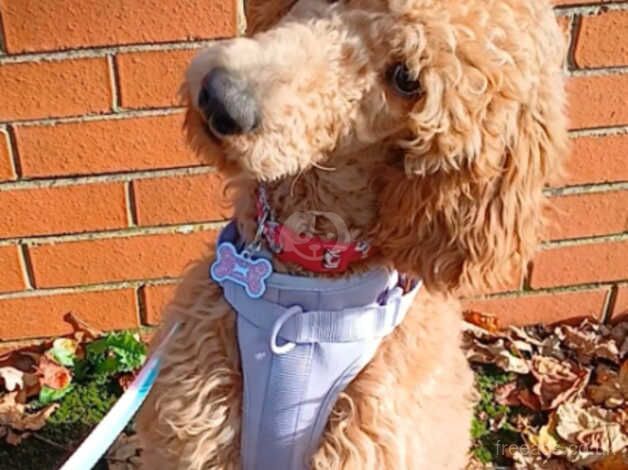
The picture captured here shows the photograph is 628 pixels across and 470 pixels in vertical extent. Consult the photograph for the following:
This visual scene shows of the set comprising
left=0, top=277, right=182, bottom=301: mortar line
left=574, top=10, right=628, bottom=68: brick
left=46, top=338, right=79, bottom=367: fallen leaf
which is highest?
left=574, top=10, right=628, bottom=68: brick

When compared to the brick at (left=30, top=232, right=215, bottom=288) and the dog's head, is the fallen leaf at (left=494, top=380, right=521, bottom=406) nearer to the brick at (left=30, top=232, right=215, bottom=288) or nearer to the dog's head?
the brick at (left=30, top=232, right=215, bottom=288)

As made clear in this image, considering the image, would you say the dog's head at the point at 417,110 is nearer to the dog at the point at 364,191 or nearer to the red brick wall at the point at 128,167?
the dog at the point at 364,191

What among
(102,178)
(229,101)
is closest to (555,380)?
(102,178)

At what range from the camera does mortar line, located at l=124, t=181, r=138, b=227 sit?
2424mm

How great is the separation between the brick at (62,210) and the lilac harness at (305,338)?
807mm

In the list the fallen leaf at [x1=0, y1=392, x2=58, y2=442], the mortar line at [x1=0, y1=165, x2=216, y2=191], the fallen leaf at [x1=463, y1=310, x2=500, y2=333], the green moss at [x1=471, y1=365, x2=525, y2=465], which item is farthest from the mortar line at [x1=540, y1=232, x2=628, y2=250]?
the fallen leaf at [x1=0, y1=392, x2=58, y2=442]

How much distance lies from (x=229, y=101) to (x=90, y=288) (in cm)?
136

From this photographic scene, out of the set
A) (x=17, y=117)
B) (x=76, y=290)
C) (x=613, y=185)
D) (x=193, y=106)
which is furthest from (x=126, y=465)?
(x=613, y=185)

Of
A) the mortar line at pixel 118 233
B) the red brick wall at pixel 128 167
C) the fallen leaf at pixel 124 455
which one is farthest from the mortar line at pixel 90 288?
the fallen leaf at pixel 124 455

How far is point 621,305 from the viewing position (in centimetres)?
286

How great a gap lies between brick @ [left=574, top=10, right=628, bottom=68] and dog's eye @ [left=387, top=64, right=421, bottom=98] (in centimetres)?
106

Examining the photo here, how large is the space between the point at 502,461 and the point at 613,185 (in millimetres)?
804

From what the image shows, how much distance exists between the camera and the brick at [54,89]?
2.22 meters

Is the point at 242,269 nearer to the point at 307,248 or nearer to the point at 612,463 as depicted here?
the point at 307,248
